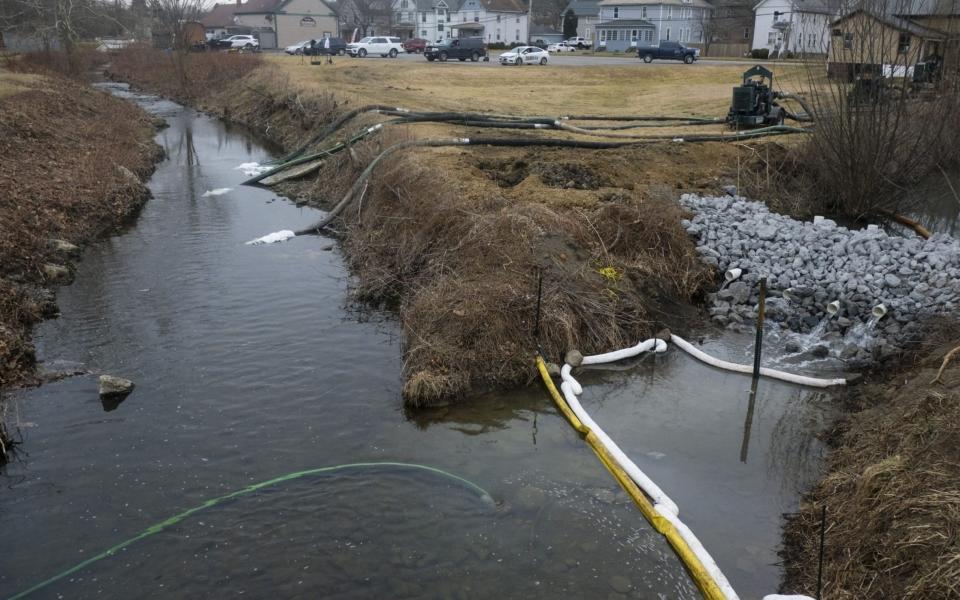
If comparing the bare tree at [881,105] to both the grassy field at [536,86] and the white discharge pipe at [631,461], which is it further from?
the grassy field at [536,86]

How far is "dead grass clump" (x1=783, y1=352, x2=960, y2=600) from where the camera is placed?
18.7ft

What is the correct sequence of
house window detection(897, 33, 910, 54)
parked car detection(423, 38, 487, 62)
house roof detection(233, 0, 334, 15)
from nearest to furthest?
house window detection(897, 33, 910, 54)
parked car detection(423, 38, 487, 62)
house roof detection(233, 0, 334, 15)

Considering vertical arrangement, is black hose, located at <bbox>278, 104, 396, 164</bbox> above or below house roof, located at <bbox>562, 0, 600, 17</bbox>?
below

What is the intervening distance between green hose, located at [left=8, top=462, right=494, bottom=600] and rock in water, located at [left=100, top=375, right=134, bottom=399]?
9.50 ft

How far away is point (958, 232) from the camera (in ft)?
57.7

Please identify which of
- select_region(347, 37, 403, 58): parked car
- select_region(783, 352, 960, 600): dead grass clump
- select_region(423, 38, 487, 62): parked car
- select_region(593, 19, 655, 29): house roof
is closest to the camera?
select_region(783, 352, 960, 600): dead grass clump

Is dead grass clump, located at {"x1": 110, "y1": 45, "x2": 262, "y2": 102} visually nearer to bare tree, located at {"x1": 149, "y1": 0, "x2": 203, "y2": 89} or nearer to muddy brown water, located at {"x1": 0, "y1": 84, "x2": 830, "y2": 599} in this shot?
bare tree, located at {"x1": 149, "y1": 0, "x2": 203, "y2": 89}

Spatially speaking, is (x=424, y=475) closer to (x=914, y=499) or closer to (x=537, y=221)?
(x=914, y=499)

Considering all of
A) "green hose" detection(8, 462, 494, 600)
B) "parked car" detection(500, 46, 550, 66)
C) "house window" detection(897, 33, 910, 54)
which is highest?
"parked car" detection(500, 46, 550, 66)

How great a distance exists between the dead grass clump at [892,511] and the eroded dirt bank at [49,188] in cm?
990

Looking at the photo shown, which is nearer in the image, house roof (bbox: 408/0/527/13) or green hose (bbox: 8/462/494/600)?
green hose (bbox: 8/462/494/600)

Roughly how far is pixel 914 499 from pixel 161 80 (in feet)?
173

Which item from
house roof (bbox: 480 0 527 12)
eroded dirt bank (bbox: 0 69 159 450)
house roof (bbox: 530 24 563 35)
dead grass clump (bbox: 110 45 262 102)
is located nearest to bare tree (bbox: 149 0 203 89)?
dead grass clump (bbox: 110 45 262 102)

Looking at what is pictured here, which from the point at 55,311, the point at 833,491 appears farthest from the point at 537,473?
the point at 55,311
